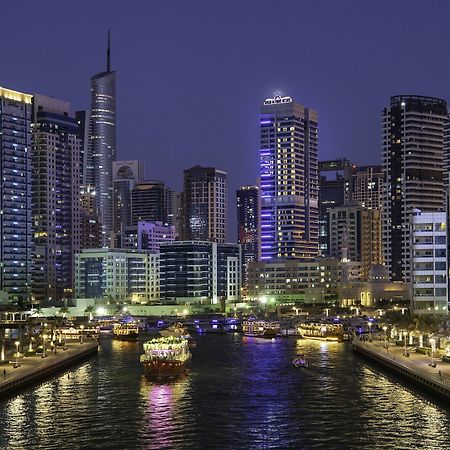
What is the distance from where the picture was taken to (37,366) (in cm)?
10462

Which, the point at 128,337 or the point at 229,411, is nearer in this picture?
the point at 229,411

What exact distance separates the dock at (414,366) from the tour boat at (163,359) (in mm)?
26126

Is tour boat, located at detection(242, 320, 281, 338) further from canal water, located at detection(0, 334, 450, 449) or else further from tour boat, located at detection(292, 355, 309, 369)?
tour boat, located at detection(292, 355, 309, 369)

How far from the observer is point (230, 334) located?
7510 inches

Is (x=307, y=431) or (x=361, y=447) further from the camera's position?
(x=307, y=431)

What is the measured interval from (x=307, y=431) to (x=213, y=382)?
3046cm

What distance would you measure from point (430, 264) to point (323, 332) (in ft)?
80.2

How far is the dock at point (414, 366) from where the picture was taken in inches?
3391

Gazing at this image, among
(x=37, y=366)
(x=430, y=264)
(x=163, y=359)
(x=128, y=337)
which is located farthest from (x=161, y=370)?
(x=430, y=264)

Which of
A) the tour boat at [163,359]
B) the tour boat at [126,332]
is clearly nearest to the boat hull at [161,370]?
the tour boat at [163,359]

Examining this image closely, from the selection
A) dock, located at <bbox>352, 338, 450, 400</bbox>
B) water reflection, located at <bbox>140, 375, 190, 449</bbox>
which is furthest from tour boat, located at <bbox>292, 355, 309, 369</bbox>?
water reflection, located at <bbox>140, 375, 190, 449</bbox>

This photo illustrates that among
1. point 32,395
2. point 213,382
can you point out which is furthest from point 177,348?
point 32,395

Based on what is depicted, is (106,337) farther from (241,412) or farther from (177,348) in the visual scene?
(241,412)

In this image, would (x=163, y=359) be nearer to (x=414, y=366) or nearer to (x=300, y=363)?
(x=300, y=363)
